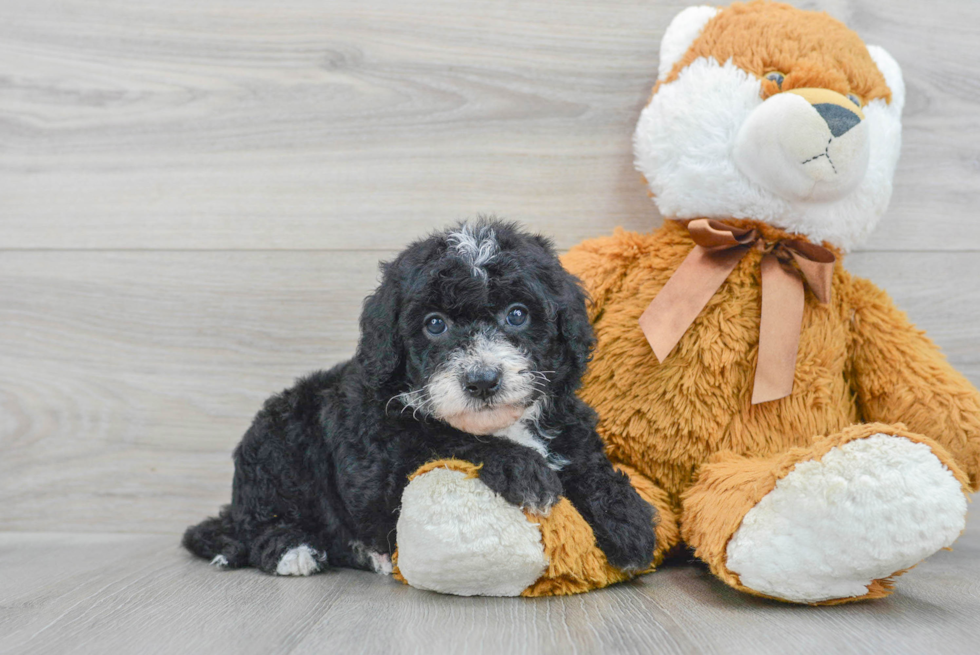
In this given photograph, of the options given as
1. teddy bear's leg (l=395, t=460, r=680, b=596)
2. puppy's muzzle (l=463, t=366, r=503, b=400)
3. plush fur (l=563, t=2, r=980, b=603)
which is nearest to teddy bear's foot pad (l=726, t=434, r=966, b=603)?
plush fur (l=563, t=2, r=980, b=603)

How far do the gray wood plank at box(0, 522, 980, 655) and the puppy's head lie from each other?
1.03 feet

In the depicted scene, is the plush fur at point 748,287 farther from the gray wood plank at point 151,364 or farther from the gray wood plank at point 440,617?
the gray wood plank at point 151,364

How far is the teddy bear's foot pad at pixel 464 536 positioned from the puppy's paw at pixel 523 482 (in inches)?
0.6

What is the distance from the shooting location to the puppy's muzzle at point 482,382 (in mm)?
1156

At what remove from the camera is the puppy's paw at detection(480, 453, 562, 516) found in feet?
3.95

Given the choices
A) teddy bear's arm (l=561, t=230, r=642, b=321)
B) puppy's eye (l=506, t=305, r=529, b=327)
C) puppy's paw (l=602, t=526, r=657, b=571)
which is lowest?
puppy's paw (l=602, t=526, r=657, b=571)

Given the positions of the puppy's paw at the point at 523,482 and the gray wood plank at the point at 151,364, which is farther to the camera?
the gray wood plank at the point at 151,364

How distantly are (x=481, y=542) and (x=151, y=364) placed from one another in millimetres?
1183

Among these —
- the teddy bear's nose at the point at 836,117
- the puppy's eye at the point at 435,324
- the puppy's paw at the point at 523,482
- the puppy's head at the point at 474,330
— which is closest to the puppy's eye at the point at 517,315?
the puppy's head at the point at 474,330

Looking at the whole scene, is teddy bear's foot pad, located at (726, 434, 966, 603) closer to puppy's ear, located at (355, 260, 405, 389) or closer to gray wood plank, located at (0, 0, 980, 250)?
puppy's ear, located at (355, 260, 405, 389)

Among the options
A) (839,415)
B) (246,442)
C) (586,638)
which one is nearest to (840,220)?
(839,415)

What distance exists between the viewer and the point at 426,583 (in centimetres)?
126

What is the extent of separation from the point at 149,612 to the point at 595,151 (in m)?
1.40

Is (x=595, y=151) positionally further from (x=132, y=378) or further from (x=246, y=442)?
(x=132, y=378)
